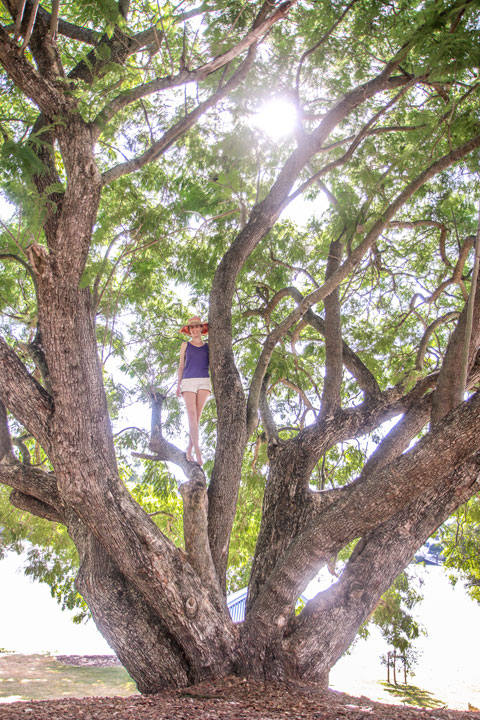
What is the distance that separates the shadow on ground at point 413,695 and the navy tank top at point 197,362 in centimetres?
738

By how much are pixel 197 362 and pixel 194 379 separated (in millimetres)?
155

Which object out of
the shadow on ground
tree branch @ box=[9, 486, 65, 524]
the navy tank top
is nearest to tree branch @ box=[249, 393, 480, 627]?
the navy tank top

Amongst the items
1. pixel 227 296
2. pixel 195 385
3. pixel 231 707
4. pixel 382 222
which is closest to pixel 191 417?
pixel 195 385

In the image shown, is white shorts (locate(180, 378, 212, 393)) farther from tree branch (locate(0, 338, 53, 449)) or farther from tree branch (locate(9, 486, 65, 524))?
tree branch (locate(9, 486, 65, 524))

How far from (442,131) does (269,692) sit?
4.26 metres

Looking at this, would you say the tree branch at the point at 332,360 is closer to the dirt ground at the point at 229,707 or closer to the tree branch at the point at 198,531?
the tree branch at the point at 198,531

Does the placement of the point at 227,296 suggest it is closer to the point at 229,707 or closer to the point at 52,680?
the point at 229,707

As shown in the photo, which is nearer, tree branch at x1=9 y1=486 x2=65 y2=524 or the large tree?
the large tree

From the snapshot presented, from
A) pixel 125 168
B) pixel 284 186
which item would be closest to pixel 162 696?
pixel 125 168

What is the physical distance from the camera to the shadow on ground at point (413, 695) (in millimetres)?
9453

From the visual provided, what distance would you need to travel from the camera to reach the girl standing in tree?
4.86 metres

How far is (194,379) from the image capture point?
4.89m

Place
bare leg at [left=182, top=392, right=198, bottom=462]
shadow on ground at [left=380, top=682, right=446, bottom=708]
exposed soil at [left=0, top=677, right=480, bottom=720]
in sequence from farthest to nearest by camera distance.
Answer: shadow on ground at [left=380, top=682, right=446, bottom=708] → bare leg at [left=182, top=392, right=198, bottom=462] → exposed soil at [left=0, top=677, right=480, bottom=720]

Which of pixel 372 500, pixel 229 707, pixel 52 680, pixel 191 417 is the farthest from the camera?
pixel 52 680
